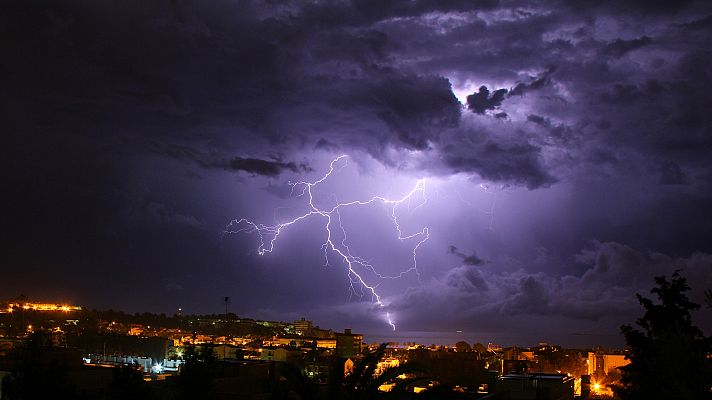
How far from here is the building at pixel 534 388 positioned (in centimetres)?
2019

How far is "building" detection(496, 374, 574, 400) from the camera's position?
20.2 meters

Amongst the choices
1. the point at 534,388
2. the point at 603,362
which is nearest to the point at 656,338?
the point at 534,388

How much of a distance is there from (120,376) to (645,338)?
34.6ft

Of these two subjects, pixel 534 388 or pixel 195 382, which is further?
pixel 534 388

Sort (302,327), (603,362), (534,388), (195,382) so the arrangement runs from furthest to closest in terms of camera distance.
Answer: (302,327), (603,362), (534,388), (195,382)

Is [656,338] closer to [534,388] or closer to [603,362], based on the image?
[534,388]

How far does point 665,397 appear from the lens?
37.0 feet

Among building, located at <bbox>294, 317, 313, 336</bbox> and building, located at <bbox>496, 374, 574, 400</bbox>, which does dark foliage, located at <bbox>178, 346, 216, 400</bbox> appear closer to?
building, located at <bbox>496, 374, 574, 400</bbox>

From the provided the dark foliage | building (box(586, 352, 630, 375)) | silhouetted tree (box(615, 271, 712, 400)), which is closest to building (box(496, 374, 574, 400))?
silhouetted tree (box(615, 271, 712, 400))

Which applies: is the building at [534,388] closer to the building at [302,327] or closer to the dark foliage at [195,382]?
the dark foliage at [195,382]

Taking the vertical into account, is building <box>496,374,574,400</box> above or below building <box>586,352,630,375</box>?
above

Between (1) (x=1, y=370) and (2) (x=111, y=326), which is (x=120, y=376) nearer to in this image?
(1) (x=1, y=370)

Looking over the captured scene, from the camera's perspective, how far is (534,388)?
71.1 feet

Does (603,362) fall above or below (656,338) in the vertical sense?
below
